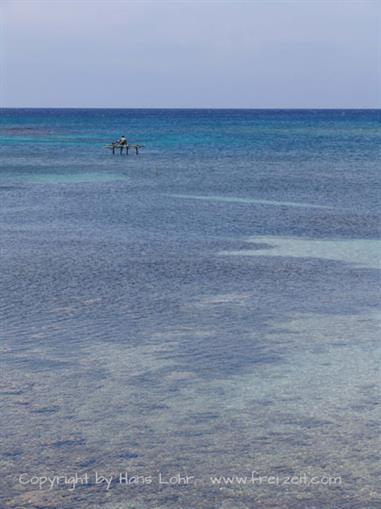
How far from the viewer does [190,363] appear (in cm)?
1131

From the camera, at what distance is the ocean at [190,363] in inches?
311

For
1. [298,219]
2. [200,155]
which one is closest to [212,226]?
[298,219]

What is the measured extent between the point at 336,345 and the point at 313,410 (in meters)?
2.81

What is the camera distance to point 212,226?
2559 centimetres

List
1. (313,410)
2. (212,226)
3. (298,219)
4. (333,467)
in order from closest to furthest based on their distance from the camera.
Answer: (333,467) < (313,410) < (212,226) < (298,219)

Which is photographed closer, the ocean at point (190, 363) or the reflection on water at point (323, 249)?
the ocean at point (190, 363)

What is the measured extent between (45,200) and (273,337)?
21858 millimetres

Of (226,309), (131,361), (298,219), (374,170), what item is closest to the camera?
(131,361)

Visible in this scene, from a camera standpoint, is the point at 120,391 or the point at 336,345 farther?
the point at 336,345

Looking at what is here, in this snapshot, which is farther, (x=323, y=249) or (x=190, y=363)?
(x=323, y=249)

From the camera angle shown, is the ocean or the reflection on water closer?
the ocean

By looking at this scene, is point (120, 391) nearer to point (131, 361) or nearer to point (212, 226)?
point (131, 361)

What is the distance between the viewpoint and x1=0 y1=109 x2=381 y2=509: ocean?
7898 millimetres

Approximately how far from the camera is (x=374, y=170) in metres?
50.9
